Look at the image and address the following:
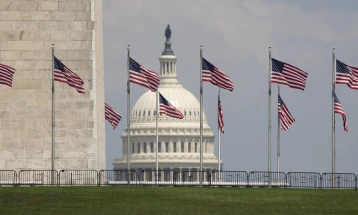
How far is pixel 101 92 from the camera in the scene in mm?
96438

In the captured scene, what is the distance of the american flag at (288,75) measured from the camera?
92.1 metres

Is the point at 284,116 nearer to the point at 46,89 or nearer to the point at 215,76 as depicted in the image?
the point at 215,76

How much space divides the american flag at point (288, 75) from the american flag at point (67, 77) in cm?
1166

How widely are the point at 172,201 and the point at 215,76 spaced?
79.2 ft

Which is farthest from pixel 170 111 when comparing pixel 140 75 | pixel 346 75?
pixel 346 75

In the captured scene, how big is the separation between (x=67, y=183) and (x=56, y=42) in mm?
8423

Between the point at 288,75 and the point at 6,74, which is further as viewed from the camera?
the point at 288,75

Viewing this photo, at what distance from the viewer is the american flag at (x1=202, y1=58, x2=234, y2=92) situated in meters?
93.9

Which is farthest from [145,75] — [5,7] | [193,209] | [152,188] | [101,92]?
[193,209]

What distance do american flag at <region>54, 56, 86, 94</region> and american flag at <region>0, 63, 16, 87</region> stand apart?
2.48m

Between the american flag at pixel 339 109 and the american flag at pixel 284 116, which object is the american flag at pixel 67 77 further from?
the american flag at pixel 284 116

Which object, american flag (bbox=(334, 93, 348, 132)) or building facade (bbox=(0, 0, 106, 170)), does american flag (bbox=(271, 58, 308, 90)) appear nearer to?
american flag (bbox=(334, 93, 348, 132))

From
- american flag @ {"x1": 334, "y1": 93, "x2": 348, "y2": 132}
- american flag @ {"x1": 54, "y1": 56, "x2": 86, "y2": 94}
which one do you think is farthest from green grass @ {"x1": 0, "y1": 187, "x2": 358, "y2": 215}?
american flag @ {"x1": 334, "y1": 93, "x2": 348, "y2": 132}

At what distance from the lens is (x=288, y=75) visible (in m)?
92.9
